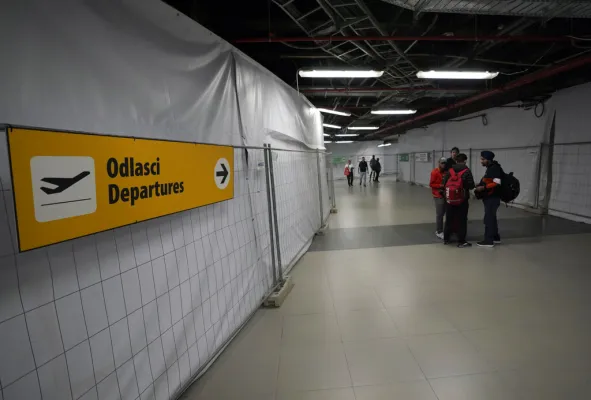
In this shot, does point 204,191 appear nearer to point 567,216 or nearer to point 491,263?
point 491,263

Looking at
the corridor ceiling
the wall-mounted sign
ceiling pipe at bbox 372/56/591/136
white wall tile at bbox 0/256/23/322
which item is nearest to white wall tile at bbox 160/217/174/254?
white wall tile at bbox 0/256/23/322

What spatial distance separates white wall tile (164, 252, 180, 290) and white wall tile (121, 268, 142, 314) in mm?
239

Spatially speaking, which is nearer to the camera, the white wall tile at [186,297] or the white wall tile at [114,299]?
the white wall tile at [114,299]

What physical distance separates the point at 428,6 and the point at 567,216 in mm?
6406

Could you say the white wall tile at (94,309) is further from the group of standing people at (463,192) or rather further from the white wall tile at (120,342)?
the group of standing people at (463,192)

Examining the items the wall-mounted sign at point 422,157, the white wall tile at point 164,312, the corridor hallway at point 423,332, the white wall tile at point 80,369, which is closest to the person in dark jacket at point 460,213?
the corridor hallway at point 423,332

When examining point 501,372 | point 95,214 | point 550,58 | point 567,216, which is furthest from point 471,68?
point 95,214

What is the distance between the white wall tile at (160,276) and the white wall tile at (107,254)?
27cm

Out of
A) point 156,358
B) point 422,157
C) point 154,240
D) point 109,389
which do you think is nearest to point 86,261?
point 154,240

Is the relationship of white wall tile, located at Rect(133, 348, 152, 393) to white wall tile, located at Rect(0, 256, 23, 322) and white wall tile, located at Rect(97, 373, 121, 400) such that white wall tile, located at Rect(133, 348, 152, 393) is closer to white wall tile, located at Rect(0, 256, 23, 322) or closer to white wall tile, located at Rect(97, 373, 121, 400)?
white wall tile, located at Rect(97, 373, 121, 400)

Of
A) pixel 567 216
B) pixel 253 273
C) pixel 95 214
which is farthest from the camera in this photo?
pixel 567 216

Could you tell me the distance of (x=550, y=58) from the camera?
5.48 metres

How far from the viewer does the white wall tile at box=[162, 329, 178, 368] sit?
72.2 inches

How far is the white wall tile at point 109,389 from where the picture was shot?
1419 mm
